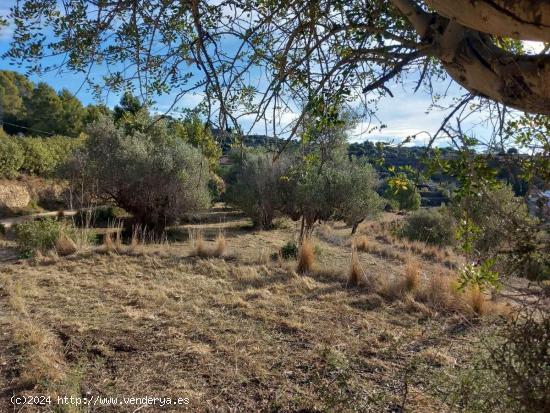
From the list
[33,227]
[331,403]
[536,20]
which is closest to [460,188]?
[536,20]

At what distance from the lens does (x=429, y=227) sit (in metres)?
18.1

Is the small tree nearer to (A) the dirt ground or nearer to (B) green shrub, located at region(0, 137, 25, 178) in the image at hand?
(A) the dirt ground

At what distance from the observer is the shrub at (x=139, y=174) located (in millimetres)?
14141

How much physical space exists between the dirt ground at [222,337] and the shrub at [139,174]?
21.4ft

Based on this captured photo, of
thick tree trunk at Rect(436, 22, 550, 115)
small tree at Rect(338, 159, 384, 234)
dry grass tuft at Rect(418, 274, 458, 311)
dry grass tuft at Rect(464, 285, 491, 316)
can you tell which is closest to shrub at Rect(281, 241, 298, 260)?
dry grass tuft at Rect(418, 274, 458, 311)

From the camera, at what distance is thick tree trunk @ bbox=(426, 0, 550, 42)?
116 centimetres

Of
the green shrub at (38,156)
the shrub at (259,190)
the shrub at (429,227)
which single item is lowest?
the shrub at (429,227)

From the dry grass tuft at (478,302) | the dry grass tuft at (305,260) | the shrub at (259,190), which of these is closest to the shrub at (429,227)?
the shrub at (259,190)

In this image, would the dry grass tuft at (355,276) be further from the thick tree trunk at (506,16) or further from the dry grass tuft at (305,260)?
the thick tree trunk at (506,16)

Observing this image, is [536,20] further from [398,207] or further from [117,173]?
[398,207]

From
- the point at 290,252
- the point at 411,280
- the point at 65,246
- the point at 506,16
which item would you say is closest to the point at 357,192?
the point at 290,252

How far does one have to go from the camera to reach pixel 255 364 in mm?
3686

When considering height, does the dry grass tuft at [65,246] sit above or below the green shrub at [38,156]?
below

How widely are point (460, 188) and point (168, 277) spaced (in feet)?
18.8
